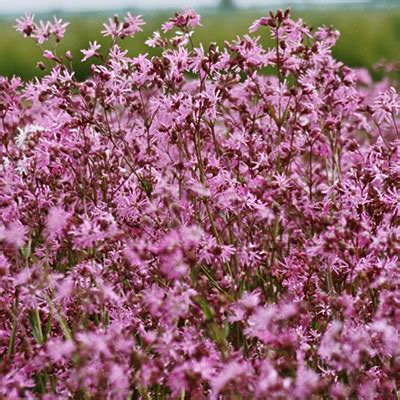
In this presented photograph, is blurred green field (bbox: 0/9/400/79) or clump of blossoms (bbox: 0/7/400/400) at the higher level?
clump of blossoms (bbox: 0/7/400/400)

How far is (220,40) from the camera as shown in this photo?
17.7 metres

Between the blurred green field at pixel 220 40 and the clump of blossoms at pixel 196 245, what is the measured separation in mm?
12970

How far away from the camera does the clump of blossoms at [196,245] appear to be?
2.63 m

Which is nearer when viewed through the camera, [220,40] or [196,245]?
[196,245]

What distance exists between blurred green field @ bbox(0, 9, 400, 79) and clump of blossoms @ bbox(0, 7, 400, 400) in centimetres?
1297

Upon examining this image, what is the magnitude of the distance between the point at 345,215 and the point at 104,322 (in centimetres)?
88

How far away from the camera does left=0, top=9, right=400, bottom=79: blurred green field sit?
56.3ft

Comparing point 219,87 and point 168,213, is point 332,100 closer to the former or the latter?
point 219,87

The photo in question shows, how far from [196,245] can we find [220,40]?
15.1 m

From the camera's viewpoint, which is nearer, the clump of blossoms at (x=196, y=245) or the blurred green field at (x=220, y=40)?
the clump of blossoms at (x=196, y=245)

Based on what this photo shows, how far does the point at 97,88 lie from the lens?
349cm

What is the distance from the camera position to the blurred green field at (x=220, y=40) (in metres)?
17.2

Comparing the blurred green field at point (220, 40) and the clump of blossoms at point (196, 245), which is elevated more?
the clump of blossoms at point (196, 245)

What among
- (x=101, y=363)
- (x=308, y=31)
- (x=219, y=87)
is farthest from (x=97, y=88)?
(x=101, y=363)
